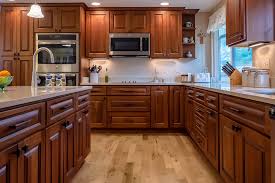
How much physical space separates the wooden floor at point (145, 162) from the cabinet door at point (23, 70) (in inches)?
68.4

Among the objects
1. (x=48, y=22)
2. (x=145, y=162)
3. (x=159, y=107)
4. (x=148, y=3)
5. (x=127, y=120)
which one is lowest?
(x=145, y=162)

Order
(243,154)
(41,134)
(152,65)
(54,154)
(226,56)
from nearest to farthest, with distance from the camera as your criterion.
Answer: (41,134), (243,154), (54,154), (226,56), (152,65)

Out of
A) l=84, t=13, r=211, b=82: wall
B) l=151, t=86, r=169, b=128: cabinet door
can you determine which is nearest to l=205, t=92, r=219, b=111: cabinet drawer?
l=151, t=86, r=169, b=128: cabinet door

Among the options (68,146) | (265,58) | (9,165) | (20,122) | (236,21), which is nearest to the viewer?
(9,165)

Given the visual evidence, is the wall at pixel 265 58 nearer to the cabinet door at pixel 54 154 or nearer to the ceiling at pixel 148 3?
the ceiling at pixel 148 3

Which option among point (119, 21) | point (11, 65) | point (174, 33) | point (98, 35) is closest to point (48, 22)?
point (98, 35)

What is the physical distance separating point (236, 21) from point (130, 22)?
264 centimetres

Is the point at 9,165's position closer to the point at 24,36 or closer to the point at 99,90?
the point at 99,90

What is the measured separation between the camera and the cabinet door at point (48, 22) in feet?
16.3

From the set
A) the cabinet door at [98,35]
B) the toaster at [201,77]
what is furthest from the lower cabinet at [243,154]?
the cabinet door at [98,35]

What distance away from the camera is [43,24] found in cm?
497

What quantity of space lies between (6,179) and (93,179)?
59.2 inches

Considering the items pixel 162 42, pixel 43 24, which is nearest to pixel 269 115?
pixel 162 42

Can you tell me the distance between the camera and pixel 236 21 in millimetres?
2953
